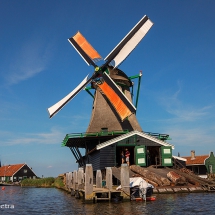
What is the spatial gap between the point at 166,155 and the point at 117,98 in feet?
26.4

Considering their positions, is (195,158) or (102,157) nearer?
(102,157)

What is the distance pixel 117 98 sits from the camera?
3209 cm

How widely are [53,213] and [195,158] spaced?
3996 centimetres

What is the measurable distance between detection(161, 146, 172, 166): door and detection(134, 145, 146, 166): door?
2.19m

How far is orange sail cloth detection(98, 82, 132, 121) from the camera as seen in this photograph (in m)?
31.1

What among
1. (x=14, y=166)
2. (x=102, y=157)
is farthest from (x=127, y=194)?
(x=14, y=166)

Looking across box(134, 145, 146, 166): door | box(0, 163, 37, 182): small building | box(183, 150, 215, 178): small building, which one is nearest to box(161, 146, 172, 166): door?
box(134, 145, 146, 166): door

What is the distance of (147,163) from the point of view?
30859mm

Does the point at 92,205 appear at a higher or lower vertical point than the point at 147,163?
lower

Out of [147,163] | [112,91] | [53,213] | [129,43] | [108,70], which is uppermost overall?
[129,43]

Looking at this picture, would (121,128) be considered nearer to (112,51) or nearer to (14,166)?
(112,51)

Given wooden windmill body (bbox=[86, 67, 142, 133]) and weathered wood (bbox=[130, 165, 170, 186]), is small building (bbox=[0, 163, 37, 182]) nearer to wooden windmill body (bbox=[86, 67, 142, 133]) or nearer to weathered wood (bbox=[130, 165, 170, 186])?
wooden windmill body (bbox=[86, 67, 142, 133])

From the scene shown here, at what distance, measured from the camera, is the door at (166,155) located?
30391mm

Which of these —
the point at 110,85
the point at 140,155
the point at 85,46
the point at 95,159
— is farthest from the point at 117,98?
the point at 85,46
